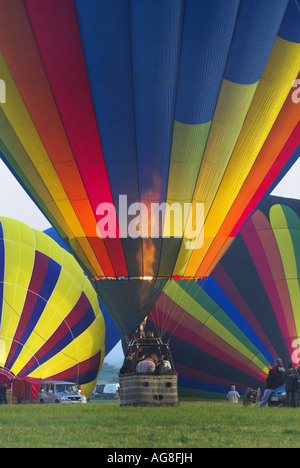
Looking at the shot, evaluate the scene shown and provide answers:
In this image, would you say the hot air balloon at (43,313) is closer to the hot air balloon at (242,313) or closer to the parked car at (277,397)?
the hot air balloon at (242,313)

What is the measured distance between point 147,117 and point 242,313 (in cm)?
723

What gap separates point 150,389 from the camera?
10648 millimetres

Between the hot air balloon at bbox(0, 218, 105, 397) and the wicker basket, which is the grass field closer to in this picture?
the wicker basket

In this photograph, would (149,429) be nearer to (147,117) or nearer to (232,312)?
(147,117)

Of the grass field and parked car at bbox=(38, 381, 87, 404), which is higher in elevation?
parked car at bbox=(38, 381, 87, 404)

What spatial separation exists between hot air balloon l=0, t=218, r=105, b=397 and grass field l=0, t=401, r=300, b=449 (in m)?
6.09

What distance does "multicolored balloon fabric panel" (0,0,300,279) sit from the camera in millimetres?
9258

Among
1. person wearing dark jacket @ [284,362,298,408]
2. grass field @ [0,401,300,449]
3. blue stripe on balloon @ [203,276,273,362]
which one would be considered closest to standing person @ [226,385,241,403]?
blue stripe on balloon @ [203,276,273,362]

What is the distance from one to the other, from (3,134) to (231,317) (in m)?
7.45

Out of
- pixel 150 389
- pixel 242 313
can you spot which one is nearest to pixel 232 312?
pixel 242 313

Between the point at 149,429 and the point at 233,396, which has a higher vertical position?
the point at 233,396

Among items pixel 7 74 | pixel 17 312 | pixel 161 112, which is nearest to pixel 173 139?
pixel 161 112

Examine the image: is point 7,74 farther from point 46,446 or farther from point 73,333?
point 73,333

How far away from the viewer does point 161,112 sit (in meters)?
10.2
